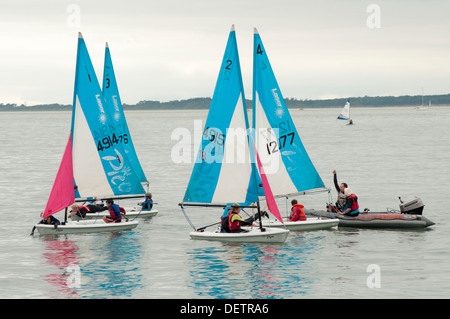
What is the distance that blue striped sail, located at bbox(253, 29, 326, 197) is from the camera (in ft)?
105

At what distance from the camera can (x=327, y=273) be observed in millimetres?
25609

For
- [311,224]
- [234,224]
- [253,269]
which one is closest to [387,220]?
[311,224]

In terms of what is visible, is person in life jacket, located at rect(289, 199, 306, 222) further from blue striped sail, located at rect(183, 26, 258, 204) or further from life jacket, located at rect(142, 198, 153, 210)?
life jacket, located at rect(142, 198, 153, 210)

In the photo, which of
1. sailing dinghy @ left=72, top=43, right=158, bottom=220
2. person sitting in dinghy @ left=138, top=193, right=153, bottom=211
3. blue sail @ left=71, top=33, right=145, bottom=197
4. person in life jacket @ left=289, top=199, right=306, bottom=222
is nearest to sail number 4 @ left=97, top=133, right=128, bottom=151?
blue sail @ left=71, top=33, right=145, bottom=197

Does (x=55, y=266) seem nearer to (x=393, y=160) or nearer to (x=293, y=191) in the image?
(x=293, y=191)

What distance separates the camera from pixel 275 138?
33.0 m

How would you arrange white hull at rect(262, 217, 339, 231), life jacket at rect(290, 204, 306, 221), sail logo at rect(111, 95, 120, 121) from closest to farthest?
white hull at rect(262, 217, 339, 231), life jacket at rect(290, 204, 306, 221), sail logo at rect(111, 95, 120, 121)

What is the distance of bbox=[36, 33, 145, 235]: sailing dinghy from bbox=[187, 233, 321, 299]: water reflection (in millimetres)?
5721

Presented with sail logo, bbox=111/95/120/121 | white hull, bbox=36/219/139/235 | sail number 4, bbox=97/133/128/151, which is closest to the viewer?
white hull, bbox=36/219/139/235

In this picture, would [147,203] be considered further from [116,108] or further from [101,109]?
[101,109]

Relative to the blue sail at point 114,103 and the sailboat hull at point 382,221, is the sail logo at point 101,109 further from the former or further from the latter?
the sailboat hull at point 382,221

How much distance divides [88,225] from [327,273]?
453 inches

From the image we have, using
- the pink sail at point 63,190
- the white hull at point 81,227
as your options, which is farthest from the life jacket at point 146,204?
the pink sail at point 63,190

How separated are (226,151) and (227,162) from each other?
474 millimetres
